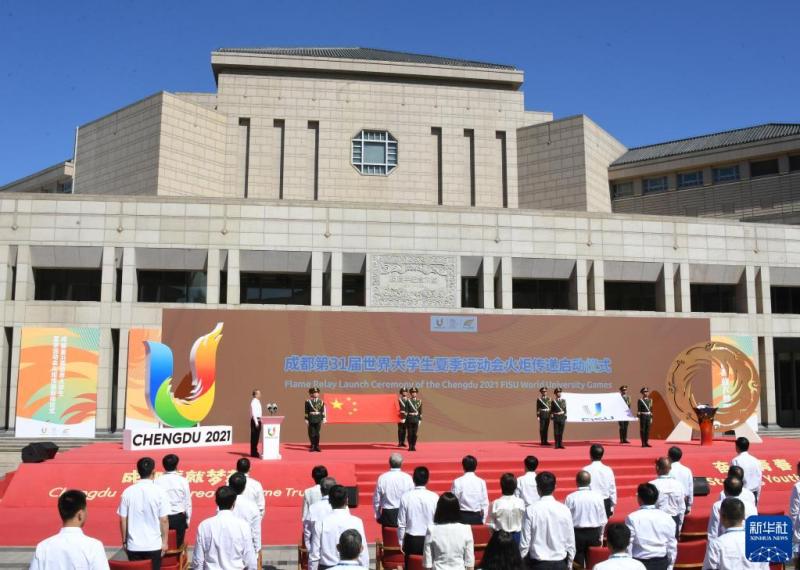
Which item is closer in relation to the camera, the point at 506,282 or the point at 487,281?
the point at 487,281

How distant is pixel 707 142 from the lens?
127 ft

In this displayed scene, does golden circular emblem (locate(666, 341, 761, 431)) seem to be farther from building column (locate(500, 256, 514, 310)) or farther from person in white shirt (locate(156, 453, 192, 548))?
person in white shirt (locate(156, 453, 192, 548))

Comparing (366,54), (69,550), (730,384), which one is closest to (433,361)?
(730,384)

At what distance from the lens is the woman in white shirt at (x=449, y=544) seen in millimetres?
5590

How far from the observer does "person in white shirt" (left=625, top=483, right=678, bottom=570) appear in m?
6.41

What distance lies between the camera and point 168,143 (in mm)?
31688

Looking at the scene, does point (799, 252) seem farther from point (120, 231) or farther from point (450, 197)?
point (120, 231)

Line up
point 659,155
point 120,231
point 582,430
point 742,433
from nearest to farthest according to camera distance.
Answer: point 742,433 < point 582,430 < point 120,231 < point 659,155

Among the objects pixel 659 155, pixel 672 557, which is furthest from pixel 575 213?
pixel 672 557

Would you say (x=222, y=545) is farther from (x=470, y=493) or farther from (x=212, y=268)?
(x=212, y=268)

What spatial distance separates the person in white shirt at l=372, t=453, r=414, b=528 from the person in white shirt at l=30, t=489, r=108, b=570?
4421 mm

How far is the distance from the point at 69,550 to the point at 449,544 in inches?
108

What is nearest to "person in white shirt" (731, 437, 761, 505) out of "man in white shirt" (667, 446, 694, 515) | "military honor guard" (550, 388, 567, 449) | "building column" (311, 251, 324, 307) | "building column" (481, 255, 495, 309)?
"man in white shirt" (667, 446, 694, 515)

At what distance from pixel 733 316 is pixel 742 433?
29.0 ft
